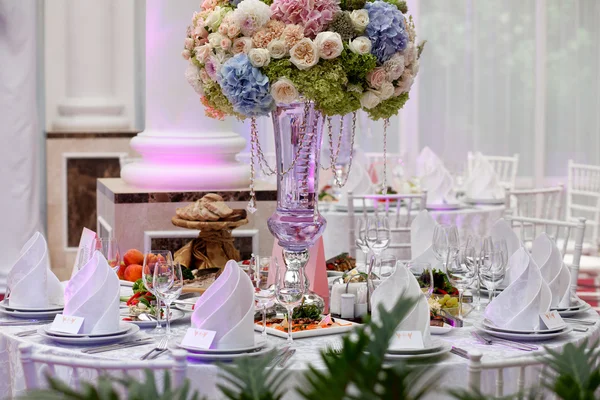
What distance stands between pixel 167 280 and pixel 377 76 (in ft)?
2.67

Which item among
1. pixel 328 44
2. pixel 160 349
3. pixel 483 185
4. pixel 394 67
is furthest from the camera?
pixel 483 185

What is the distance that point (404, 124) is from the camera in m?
8.59

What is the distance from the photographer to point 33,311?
2.63 m

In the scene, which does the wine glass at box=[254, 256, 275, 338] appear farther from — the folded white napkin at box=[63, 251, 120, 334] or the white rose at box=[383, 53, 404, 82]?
the white rose at box=[383, 53, 404, 82]

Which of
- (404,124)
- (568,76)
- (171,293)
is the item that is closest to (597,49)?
(568,76)

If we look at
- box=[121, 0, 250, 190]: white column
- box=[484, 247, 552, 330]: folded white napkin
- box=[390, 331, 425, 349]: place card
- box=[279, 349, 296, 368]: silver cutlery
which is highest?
box=[121, 0, 250, 190]: white column

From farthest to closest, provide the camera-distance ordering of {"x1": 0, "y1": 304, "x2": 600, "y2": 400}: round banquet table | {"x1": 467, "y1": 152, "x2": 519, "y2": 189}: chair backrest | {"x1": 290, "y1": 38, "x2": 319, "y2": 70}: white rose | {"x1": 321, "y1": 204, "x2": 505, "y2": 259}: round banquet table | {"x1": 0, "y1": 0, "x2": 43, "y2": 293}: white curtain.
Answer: {"x1": 467, "y1": 152, "x2": 519, "y2": 189}: chair backrest, {"x1": 0, "y1": 0, "x2": 43, "y2": 293}: white curtain, {"x1": 321, "y1": 204, "x2": 505, "y2": 259}: round banquet table, {"x1": 290, "y1": 38, "x2": 319, "y2": 70}: white rose, {"x1": 0, "y1": 304, "x2": 600, "y2": 400}: round banquet table

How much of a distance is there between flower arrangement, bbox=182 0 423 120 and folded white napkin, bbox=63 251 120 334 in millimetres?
600

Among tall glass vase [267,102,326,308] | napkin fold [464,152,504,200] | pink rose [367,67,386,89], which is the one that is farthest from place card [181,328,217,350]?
napkin fold [464,152,504,200]

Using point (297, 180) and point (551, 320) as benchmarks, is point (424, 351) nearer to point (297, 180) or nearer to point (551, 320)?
point (551, 320)

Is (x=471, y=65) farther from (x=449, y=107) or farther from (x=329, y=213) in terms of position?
(x=329, y=213)

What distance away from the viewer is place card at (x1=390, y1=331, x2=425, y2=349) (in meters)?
2.16

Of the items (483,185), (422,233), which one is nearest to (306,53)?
(422,233)

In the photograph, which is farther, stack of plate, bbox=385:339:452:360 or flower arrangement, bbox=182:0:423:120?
flower arrangement, bbox=182:0:423:120
